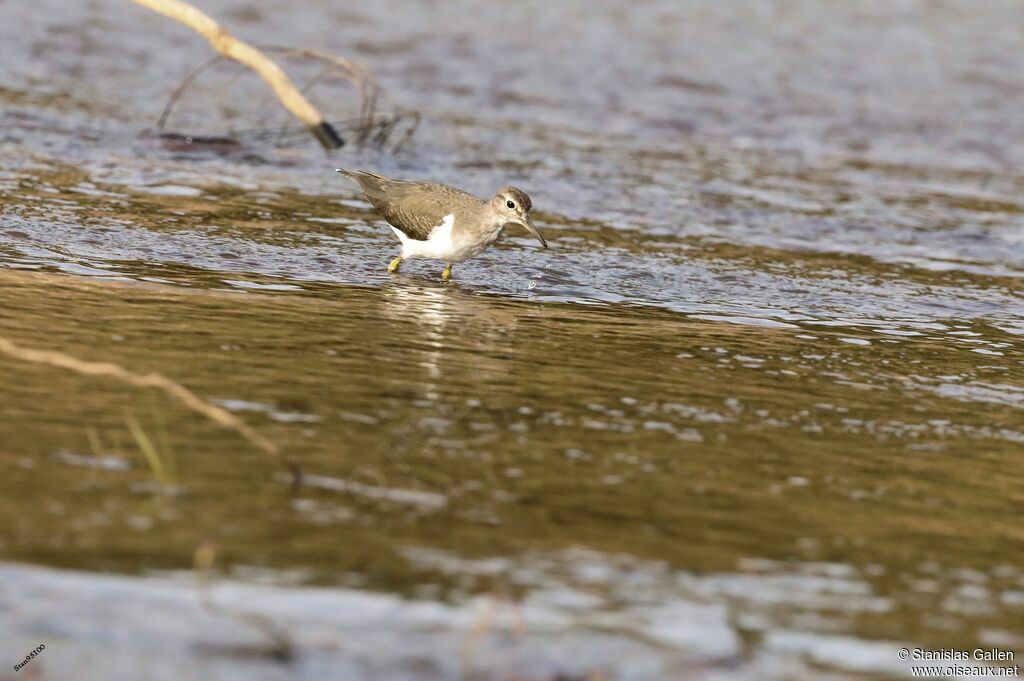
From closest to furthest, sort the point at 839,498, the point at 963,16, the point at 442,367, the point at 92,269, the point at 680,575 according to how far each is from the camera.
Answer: the point at 680,575, the point at 839,498, the point at 442,367, the point at 92,269, the point at 963,16

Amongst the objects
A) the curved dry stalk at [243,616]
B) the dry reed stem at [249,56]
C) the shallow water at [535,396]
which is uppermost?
the dry reed stem at [249,56]

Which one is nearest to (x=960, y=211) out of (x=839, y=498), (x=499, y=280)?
(x=499, y=280)

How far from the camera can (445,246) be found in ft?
33.7

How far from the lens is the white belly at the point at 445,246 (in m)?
10.3

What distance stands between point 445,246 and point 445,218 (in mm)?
202

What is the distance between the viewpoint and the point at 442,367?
299 inches

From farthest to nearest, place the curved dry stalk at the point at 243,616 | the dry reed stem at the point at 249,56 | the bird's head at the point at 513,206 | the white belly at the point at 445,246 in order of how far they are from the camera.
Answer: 1. the dry reed stem at the point at 249,56
2. the bird's head at the point at 513,206
3. the white belly at the point at 445,246
4. the curved dry stalk at the point at 243,616

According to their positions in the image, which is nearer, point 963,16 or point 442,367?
point 442,367

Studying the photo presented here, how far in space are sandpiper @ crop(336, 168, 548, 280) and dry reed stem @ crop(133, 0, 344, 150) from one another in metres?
2.35

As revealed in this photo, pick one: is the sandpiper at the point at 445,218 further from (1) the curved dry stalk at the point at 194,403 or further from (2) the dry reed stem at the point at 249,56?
(1) the curved dry stalk at the point at 194,403

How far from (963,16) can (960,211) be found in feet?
43.1

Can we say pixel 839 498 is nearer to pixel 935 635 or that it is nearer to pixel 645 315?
pixel 935 635

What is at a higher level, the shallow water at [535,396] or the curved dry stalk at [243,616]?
the shallow water at [535,396]

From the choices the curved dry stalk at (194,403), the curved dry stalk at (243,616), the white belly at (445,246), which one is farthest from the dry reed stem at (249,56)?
the curved dry stalk at (243,616)
